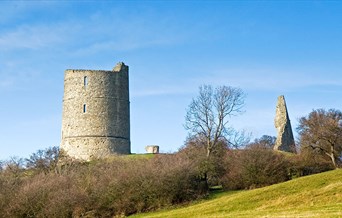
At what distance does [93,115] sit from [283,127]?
1590 cm

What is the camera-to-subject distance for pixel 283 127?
4916cm

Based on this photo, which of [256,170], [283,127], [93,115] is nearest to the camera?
[256,170]

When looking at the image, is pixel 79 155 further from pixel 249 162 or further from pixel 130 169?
pixel 249 162

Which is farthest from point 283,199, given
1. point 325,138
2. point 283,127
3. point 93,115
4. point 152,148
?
point 152,148

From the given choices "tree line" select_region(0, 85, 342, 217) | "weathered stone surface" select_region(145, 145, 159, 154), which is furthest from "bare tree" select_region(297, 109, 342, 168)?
"weathered stone surface" select_region(145, 145, 159, 154)

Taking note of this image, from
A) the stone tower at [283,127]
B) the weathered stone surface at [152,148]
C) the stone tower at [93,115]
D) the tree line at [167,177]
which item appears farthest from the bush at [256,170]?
the weathered stone surface at [152,148]

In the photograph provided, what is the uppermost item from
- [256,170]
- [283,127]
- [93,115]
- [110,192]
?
[93,115]

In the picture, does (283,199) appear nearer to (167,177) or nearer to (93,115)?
(167,177)

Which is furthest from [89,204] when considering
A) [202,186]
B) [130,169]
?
[202,186]

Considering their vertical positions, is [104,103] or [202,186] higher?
[104,103]

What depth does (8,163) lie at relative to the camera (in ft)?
157

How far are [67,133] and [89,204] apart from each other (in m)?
13.9

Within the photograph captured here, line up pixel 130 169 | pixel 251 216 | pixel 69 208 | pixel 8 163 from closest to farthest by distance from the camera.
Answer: pixel 251 216 → pixel 69 208 → pixel 130 169 → pixel 8 163

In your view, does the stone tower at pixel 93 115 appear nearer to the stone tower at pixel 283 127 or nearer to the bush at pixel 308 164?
the stone tower at pixel 283 127
